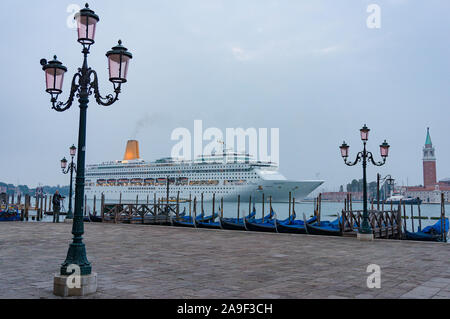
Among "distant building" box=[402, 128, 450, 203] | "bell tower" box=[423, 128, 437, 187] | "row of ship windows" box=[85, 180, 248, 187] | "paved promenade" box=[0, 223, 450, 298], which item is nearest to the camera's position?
"paved promenade" box=[0, 223, 450, 298]

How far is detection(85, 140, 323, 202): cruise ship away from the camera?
5003 centimetres

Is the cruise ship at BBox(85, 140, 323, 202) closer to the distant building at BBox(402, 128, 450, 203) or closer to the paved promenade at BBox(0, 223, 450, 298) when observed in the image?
the paved promenade at BBox(0, 223, 450, 298)

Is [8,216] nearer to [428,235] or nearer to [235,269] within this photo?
[235,269]

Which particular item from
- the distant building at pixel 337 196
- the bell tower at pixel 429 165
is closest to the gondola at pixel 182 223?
the distant building at pixel 337 196

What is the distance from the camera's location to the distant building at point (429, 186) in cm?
10456

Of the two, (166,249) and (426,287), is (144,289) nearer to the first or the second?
(426,287)

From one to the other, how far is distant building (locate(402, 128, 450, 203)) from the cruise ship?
65828 millimetres

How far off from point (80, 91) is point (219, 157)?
4935cm

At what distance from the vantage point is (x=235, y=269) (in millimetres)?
6035

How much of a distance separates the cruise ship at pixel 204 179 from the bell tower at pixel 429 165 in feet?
251

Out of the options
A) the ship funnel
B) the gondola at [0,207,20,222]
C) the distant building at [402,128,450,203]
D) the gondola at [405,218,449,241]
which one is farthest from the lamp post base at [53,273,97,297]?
the distant building at [402,128,450,203]

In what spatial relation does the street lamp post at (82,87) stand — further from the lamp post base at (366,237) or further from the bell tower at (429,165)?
the bell tower at (429,165)

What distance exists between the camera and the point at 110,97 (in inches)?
194

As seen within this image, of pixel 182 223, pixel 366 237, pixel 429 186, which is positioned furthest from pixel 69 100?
pixel 429 186
